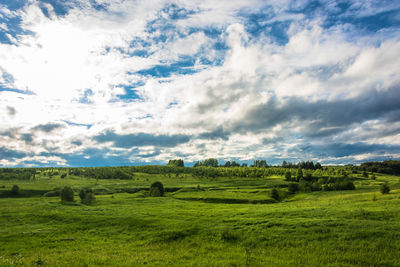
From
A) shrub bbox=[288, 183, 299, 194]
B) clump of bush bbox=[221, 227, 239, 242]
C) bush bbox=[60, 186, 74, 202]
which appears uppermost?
clump of bush bbox=[221, 227, 239, 242]

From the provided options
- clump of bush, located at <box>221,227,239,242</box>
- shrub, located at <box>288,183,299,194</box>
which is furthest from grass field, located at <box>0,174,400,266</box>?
shrub, located at <box>288,183,299,194</box>

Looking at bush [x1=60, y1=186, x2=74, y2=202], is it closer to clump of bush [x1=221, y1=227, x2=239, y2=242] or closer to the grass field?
the grass field

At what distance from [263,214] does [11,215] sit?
194 ft

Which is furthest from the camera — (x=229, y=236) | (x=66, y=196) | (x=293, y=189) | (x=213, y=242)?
(x=293, y=189)

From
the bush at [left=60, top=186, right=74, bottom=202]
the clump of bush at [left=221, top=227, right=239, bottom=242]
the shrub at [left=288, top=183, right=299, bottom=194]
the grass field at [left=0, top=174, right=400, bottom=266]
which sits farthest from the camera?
the shrub at [left=288, top=183, right=299, bottom=194]

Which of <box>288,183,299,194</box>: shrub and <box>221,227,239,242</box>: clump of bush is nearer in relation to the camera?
<box>221,227,239,242</box>: clump of bush

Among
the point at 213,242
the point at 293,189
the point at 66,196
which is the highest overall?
the point at 213,242

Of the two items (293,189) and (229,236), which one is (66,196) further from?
(293,189)

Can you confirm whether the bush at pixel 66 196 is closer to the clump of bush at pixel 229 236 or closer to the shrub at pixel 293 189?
the clump of bush at pixel 229 236

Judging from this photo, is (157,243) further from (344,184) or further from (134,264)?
(344,184)

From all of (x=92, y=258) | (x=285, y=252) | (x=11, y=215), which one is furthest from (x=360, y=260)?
(x=11, y=215)

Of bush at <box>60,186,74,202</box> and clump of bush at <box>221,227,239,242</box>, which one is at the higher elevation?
clump of bush at <box>221,227,239,242</box>

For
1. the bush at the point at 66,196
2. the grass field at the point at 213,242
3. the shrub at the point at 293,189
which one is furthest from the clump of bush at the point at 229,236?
the shrub at the point at 293,189

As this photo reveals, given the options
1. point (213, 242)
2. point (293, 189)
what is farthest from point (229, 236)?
point (293, 189)
